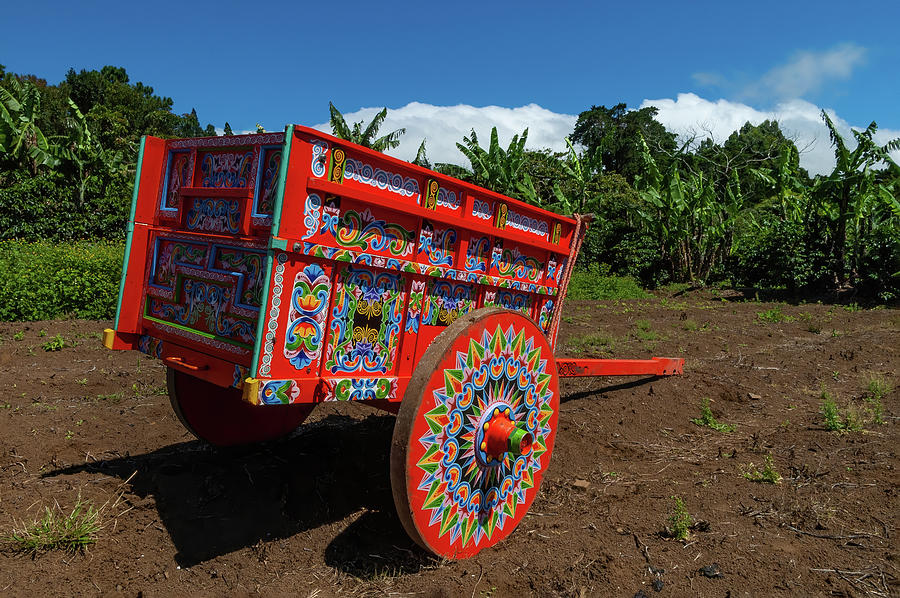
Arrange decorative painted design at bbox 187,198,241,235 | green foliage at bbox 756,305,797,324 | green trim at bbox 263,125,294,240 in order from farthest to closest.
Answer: green foliage at bbox 756,305,797,324
decorative painted design at bbox 187,198,241,235
green trim at bbox 263,125,294,240

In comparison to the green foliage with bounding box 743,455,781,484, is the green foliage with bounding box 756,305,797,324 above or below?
above

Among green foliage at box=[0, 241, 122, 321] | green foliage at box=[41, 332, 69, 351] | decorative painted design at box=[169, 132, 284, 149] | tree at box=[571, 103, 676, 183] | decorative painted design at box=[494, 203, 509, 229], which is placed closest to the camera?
decorative painted design at box=[169, 132, 284, 149]

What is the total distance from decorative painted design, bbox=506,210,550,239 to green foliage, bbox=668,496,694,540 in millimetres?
1690

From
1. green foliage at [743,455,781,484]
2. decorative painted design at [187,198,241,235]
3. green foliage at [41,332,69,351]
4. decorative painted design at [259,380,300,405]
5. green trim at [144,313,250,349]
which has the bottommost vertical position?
green foliage at [41,332,69,351]

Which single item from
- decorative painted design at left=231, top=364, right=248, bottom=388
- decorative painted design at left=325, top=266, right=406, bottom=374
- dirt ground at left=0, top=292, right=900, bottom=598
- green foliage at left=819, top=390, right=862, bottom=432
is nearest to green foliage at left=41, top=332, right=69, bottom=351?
dirt ground at left=0, top=292, right=900, bottom=598

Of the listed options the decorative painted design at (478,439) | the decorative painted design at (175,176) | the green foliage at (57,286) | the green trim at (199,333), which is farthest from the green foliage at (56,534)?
the green foliage at (57,286)

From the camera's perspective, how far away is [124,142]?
70.4 feet

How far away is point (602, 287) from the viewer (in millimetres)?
15953

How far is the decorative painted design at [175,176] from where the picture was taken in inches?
120

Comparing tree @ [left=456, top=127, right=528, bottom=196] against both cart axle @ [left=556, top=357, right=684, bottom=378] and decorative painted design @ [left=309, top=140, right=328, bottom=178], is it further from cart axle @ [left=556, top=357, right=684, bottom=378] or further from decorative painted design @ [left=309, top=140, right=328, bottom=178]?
decorative painted design @ [left=309, top=140, right=328, bottom=178]

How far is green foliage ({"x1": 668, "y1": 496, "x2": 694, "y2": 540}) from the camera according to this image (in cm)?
320

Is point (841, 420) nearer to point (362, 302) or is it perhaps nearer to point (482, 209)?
point (482, 209)

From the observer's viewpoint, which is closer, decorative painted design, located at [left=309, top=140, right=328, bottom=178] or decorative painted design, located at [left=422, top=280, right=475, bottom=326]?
decorative painted design, located at [left=309, top=140, right=328, bottom=178]

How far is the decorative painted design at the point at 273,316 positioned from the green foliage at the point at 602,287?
502 inches
